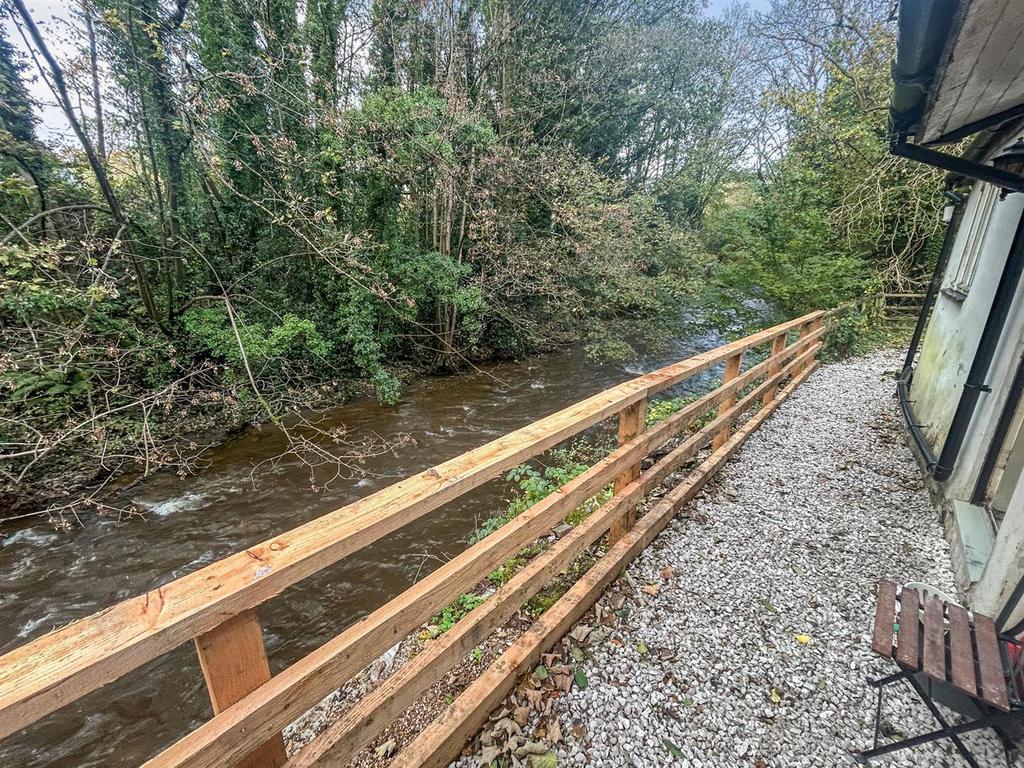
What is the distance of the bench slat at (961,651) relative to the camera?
1667 mm

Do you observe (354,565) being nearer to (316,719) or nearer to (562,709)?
(316,719)

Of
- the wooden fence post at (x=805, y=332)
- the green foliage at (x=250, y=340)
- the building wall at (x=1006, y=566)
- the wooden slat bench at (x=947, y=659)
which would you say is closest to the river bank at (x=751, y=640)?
the wooden slat bench at (x=947, y=659)

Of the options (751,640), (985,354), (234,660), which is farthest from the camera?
(985,354)

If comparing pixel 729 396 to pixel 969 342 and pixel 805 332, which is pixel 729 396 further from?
pixel 805 332

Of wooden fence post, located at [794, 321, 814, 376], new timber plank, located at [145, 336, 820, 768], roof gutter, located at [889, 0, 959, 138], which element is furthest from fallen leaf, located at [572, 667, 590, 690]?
wooden fence post, located at [794, 321, 814, 376]

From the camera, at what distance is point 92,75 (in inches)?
193

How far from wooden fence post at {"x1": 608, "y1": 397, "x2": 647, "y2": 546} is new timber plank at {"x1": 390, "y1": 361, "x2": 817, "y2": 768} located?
7 cm

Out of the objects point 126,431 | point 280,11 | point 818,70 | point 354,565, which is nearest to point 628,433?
Answer: point 354,565

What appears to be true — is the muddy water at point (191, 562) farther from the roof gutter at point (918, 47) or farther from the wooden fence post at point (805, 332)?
the wooden fence post at point (805, 332)

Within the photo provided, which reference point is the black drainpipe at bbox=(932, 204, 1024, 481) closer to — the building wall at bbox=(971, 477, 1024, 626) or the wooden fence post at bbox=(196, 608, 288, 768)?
the building wall at bbox=(971, 477, 1024, 626)

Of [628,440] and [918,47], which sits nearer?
[918,47]

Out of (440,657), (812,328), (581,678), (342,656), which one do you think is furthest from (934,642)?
(812,328)

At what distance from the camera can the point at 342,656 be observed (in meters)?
1.29

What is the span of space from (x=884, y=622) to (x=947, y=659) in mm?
217
